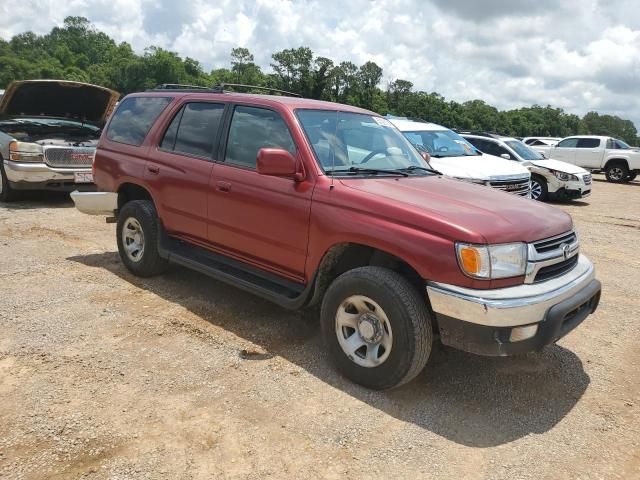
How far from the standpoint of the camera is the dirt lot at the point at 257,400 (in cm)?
274

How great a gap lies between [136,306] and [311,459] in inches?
99.9

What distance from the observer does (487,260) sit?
3.01 metres

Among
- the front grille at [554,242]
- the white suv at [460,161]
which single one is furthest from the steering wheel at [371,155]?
the white suv at [460,161]

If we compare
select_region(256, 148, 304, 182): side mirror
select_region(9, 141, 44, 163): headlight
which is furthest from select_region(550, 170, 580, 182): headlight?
select_region(9, 141, 44, 163): headlight

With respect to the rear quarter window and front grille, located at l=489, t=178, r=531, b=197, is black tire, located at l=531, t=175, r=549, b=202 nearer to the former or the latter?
front grille, located at l=489, t=178, r=531, b=197

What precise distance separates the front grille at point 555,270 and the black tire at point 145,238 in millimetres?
3421

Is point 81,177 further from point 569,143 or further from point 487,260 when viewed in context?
point 569,143

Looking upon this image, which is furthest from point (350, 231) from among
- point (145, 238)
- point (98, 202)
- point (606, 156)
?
point (606, 156)

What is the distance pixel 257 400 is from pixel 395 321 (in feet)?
3.25

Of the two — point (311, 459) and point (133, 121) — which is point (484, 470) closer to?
point (311, 459)

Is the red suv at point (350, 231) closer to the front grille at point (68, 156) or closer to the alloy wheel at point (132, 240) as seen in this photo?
the alloy wheel at point (132, 240)

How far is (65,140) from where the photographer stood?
8961 millimetres

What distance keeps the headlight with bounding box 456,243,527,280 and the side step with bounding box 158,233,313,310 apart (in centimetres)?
116

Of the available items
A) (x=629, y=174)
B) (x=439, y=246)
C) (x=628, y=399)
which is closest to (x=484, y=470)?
(x=439, y=246)
